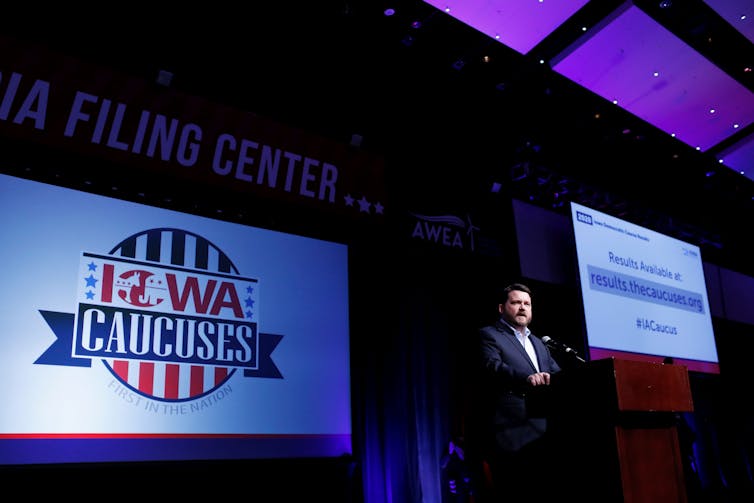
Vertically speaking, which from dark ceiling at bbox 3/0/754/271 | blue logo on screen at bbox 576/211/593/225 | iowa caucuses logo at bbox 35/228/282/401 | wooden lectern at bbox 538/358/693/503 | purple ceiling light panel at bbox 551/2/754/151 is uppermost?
purple ceiling light panel at bbox 551/2/754/151

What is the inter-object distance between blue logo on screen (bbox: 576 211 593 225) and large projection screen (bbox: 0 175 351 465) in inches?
77.7

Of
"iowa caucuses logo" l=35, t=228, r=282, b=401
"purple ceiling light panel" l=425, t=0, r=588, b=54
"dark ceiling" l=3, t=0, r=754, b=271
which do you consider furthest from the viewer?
"purple ceiling light panel" l=425, t=0, r=588, b=54

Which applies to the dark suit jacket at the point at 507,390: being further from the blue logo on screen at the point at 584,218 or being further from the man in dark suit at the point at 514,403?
the blue logo on screen at the point at 584,218

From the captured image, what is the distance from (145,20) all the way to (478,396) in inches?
113

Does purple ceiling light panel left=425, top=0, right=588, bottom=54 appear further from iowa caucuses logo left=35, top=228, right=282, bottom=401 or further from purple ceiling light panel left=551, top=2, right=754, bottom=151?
iowa caucuses logo left=35, top=228, right=282, bottom=401

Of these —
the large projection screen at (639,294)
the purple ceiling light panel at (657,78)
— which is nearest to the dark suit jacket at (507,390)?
the large projection screen at (639,294)

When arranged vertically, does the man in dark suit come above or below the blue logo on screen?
below

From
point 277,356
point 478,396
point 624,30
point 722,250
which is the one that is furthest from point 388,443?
point 722,250

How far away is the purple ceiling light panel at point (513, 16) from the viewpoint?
4.00m

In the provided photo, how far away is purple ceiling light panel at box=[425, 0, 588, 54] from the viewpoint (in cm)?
400

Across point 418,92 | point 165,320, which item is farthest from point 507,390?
point 418,92

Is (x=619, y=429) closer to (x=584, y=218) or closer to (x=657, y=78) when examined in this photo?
(x=584, y=218)

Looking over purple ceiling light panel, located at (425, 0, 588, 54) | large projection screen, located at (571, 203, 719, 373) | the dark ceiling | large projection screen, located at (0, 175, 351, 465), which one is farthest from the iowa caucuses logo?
large projection screen, located at (571, 203, 719, 373)

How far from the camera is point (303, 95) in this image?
13.5ft
